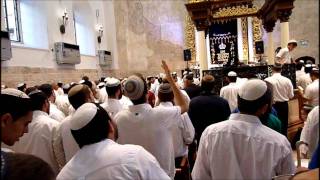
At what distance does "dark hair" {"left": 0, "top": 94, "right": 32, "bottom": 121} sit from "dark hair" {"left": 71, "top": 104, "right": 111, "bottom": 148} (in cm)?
29

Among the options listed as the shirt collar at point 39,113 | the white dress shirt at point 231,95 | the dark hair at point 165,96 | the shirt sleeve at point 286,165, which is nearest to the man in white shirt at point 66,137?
the shirt collar at point 39,113

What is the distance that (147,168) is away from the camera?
6.15 ft

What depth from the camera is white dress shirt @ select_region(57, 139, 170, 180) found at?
1.85 metres

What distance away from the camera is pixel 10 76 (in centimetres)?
953

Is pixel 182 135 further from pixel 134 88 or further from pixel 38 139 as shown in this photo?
pixel 38 139

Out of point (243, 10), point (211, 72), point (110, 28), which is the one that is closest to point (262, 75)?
point (211, 72)

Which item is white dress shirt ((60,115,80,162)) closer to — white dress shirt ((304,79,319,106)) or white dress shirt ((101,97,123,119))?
white dress shirt ((101,97,123,119))

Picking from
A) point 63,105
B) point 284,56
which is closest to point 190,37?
point 284,56

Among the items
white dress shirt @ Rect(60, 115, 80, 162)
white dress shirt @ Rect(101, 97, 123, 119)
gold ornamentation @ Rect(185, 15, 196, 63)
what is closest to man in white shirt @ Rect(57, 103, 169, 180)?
white dress shirt @ Rect(60, 115, 80, 162)

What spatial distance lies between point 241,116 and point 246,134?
13 cm

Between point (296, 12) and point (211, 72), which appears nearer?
point (211, 72)

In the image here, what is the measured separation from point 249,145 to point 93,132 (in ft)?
3.40

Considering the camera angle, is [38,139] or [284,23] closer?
[38,139]

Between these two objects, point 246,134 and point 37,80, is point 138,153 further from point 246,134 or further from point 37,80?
point 37,80
